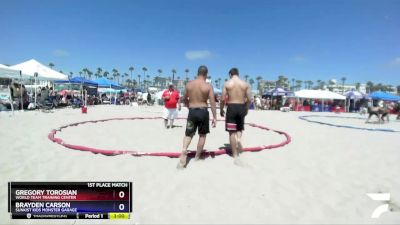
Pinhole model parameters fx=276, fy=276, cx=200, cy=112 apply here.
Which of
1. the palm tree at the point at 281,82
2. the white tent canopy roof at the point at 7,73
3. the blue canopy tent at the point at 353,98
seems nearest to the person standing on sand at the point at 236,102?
the white tent canopy roof at the point at 7,73

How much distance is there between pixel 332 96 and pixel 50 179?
33.4m

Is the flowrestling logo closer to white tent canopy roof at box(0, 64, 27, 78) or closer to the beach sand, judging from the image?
the beach sand

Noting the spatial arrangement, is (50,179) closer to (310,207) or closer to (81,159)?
(81,159)

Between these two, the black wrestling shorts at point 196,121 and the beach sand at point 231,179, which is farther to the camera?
the black wrestling shorts at point 196,121

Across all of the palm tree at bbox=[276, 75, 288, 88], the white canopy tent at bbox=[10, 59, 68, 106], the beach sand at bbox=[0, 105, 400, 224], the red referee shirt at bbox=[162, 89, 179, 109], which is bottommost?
the beach sand at bbox=[0, 105, 400, 224]

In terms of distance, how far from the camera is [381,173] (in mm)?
4812

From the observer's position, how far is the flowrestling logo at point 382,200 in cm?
330

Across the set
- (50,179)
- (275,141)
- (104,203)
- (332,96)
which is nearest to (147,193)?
(104,203)

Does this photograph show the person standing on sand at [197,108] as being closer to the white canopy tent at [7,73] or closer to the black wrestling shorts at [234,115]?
the black wrestling shorts at [234,115]

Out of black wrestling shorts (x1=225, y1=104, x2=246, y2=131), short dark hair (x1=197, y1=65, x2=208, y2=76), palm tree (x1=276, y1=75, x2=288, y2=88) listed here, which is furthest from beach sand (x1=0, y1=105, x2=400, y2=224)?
palm tree (x1=276, y1=75, x2=288, y2=88)
